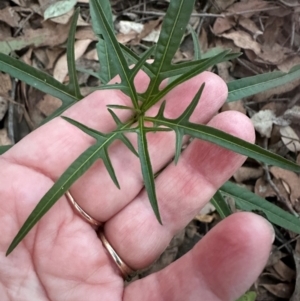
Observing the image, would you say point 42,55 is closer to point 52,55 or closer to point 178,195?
point 52,55

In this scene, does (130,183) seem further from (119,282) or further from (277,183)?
(277,183)

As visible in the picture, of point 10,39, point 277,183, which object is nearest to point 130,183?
point 277,183

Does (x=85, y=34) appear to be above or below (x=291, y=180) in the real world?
above

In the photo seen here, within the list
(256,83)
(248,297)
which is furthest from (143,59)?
(248,297)

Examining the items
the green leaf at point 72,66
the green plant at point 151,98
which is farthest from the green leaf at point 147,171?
the green leaf at point 72,66

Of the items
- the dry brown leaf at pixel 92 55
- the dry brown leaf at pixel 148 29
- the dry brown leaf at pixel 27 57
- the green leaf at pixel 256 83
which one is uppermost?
the green leaf at pixel 256 83

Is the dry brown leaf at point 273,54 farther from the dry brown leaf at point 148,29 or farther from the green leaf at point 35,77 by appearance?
the green leaf at point 35,77

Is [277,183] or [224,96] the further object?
[277,183]
